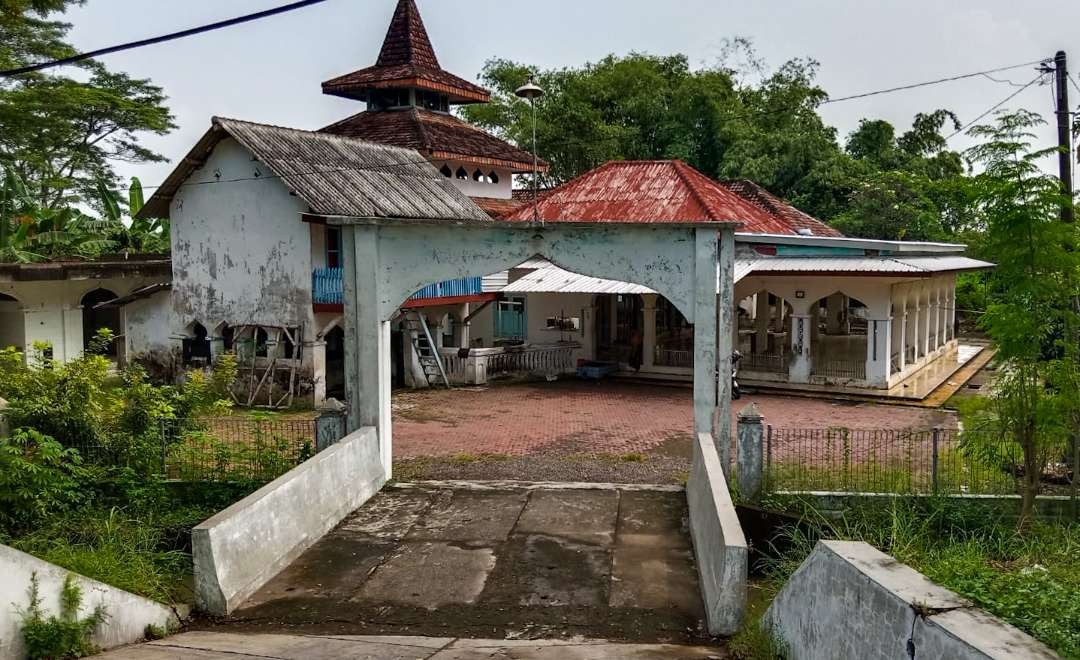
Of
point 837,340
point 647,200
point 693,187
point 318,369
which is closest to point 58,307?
point 318,369

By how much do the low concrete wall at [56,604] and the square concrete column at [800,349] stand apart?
15.8 meters

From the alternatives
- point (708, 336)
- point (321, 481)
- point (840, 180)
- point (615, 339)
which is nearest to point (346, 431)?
point (321, 481)

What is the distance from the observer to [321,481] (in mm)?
9727

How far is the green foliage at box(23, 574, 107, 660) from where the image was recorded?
20.9 ft

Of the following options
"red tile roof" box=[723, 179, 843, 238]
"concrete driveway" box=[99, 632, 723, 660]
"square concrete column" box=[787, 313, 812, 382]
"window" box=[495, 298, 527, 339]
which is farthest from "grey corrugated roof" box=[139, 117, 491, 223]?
"concrete driveway" box=[99, 632, 723, 660]

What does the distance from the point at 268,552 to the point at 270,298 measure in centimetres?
1228

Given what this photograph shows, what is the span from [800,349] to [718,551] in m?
14.1

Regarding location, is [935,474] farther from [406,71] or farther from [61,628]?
[406,71]

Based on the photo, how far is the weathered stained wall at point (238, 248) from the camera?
1958cm

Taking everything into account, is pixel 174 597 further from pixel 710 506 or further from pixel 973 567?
pixel 973 567

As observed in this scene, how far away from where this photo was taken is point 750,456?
10.1 meters

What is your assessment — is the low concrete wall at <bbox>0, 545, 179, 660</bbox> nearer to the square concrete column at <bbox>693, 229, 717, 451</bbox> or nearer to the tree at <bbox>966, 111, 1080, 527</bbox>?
the square concrete column at <bbox>693, 229, 717, 451</bbox>

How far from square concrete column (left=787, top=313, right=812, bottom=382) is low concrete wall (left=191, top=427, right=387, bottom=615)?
12.2 m

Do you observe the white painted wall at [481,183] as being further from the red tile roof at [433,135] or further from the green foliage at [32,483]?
the green foliage at [32,483]
